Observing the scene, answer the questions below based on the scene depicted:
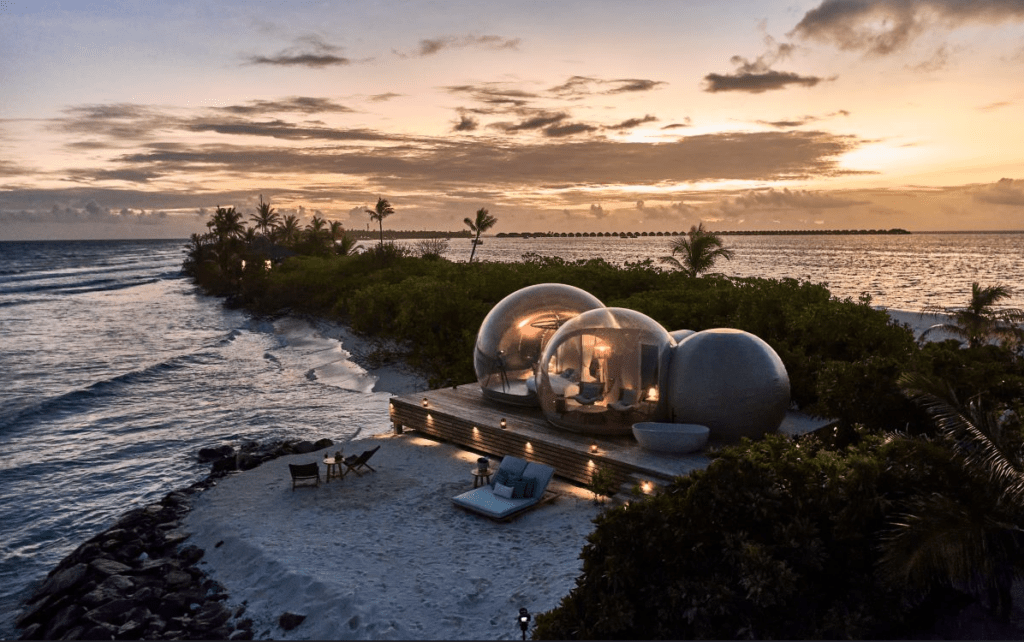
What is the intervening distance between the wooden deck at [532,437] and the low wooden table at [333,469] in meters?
2.74

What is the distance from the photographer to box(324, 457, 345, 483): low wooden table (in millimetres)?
13539

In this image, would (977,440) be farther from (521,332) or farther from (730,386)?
(521,332)

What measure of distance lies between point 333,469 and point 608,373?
20.1 ft

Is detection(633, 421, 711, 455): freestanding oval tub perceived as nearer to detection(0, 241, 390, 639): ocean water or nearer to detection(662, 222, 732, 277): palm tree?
detection(0, 241, 390, 639): ocean water

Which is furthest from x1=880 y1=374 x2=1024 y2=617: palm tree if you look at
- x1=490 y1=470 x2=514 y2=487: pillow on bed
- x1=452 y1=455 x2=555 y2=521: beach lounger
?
x1=490 y1=470 x2=514 y2=487: pillow on bed

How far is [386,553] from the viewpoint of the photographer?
1032 cm

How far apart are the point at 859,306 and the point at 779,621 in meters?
14.1

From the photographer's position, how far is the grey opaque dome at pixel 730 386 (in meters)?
12.2

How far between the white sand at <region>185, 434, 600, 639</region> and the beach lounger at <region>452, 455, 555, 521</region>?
0.20 metres

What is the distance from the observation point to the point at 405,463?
47.6 ft

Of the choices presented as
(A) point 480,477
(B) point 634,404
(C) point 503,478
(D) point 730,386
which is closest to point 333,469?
(A) point 480,477

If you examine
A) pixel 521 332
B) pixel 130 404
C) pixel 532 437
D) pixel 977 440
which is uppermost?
pixel 977 440

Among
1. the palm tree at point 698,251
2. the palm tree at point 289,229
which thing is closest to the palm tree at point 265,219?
the palm tree at point 289,229

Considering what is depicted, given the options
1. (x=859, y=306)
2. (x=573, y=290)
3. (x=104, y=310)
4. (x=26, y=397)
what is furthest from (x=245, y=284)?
(x=859, y=306)
